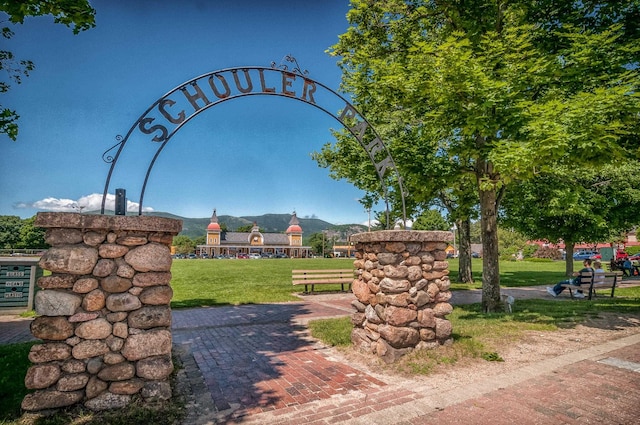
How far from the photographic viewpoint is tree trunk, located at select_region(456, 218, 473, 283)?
1695 cm

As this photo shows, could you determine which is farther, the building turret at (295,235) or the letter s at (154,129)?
the building turret at (295,235)

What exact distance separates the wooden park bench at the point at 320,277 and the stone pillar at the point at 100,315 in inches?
378

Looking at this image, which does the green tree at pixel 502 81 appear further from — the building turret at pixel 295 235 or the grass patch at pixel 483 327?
the building turret at pixel 295 235

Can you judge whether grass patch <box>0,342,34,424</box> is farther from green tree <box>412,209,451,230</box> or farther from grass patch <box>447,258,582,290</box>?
green tree <box>412,209,451,230</box>

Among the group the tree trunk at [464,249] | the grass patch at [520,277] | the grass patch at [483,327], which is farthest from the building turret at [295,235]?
the grass patch at [483,327]

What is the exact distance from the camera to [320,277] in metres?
13.9

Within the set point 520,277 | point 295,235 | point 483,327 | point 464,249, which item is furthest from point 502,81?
point 295,235

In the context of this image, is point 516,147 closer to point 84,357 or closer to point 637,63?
point 637,63

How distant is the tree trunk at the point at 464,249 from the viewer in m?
17.0

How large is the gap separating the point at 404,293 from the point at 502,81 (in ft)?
14.6

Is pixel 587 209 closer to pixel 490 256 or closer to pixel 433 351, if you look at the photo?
pixel 490 256

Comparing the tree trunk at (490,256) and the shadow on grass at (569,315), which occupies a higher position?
the tree trunk at (490,256)

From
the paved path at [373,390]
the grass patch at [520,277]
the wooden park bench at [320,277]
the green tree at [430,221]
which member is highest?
the green tree at [430,221]

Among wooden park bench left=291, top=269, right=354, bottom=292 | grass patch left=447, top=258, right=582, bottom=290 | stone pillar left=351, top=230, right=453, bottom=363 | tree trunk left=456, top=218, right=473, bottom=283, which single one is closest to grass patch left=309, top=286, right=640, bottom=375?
stone pillar left=351, top=230, right=453, bottom=363
